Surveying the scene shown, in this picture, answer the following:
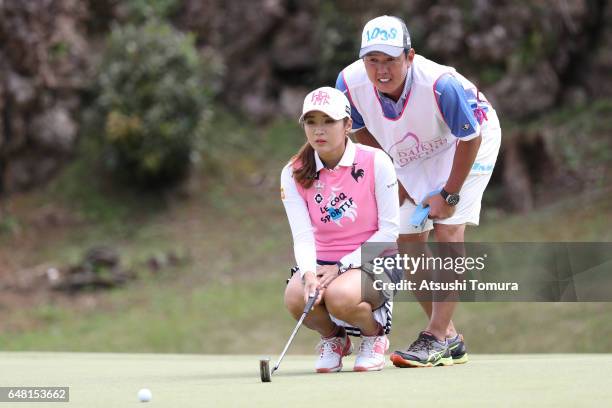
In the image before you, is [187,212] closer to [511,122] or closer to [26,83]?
[26,83]

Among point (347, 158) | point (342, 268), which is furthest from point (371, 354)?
point (347, 158)

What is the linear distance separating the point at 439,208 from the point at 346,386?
2.04m

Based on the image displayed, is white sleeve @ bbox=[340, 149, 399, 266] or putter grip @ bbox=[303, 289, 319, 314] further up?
white sleeve @ bbox=[340, 149, 399, 266]

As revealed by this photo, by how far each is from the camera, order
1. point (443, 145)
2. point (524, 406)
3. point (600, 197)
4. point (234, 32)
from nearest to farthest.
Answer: point (524, 406), point (443, 145), point (600, 197), point (234, 32)

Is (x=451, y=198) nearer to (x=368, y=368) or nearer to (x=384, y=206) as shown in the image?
(x=384, y=206)

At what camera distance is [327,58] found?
23625 mm

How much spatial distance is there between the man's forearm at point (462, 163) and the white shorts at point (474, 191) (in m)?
0.11

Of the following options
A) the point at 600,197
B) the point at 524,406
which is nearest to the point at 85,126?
the point at 600,197

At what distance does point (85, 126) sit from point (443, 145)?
16649 mm

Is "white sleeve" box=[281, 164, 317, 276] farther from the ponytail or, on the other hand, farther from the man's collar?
the man's collar

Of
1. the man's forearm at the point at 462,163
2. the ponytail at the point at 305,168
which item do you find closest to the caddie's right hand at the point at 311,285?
the ponytail at the point at 305,168

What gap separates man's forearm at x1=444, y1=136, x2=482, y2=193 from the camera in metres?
6.81

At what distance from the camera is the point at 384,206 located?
6527 mm

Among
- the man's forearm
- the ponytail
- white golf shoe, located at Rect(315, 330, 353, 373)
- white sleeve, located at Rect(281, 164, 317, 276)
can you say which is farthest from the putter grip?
the man's forearm
